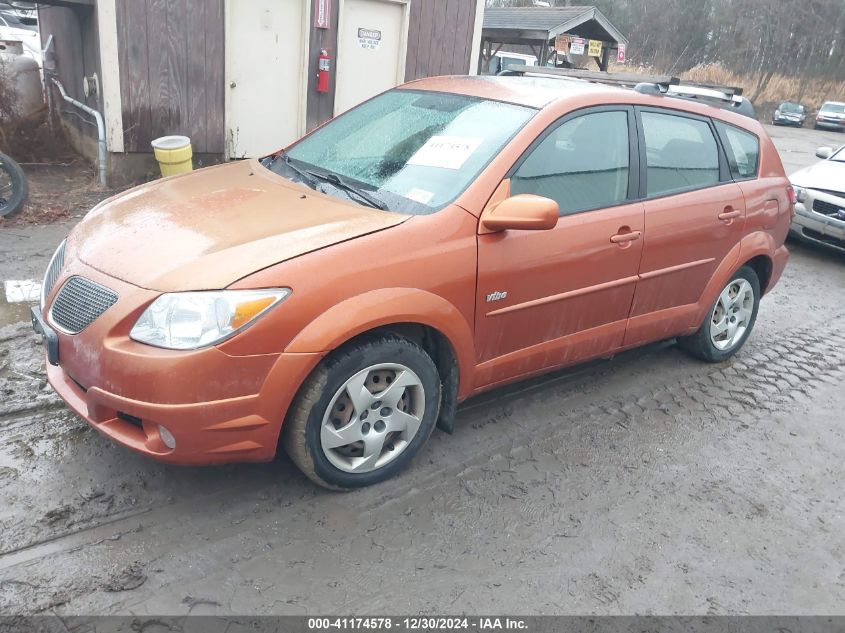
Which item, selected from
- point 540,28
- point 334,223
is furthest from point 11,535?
point 540,28

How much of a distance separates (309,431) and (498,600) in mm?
997

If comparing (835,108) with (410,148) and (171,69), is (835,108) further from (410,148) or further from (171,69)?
(410,148)

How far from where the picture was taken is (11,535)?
279 centimetres

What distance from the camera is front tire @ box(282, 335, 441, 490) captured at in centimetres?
293

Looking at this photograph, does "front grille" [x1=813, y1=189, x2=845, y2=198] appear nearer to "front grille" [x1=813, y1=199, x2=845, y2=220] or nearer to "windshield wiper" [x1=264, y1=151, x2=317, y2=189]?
"front grille" [x1=813, y1=199, x2=845, y2=220]

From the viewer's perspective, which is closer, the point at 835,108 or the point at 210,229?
the point at 210,229

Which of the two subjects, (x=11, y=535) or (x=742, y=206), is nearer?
(x=11, y=535)

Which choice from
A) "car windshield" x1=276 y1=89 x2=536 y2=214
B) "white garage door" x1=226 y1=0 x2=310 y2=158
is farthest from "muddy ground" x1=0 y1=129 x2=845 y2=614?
"white garage door" x1=226 y1=0 x2=310 y2=158

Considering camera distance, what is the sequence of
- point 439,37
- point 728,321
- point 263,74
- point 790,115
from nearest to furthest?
point 728,321 < point 263,74 < point 439,37 < point 790,115

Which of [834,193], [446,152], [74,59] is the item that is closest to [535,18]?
[834,193]

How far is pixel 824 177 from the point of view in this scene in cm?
862

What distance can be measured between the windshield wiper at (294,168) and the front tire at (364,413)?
42.6 inches

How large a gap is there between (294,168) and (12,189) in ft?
14.0

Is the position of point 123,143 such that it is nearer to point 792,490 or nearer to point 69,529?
point 69,529
